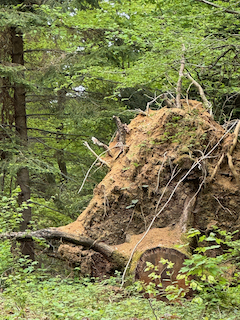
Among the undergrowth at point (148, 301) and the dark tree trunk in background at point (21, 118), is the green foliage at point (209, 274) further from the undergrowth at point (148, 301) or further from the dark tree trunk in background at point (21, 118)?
the dark tree trunk in background at point (21, 118)

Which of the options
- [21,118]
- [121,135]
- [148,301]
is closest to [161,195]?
[121,135]

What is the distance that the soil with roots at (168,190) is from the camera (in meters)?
7.07

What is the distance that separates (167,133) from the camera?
753 centimetres

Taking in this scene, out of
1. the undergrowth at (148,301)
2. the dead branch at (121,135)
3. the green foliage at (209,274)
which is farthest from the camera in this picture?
the dead branch at (121,135)

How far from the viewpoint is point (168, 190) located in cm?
721

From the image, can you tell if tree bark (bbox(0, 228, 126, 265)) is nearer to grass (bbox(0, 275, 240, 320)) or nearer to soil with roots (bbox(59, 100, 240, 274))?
soil with roots (bbox(59, 100, 240, 274))

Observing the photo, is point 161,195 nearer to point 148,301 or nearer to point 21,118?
point 148,301

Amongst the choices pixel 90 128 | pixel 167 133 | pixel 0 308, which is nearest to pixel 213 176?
pixel 167 133

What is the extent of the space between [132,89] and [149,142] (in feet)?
22.7

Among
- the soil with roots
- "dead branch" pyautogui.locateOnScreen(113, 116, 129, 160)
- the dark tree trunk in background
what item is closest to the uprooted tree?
the soil with roots

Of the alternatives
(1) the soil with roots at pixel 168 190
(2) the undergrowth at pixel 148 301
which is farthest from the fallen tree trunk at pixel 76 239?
(2) the undergrowth at pixel 148 301

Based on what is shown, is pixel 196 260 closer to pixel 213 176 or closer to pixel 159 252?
pixel 159 252

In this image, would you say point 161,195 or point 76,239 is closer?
point 161,195

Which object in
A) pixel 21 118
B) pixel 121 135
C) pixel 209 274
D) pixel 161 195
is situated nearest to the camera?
pixel 209 274
